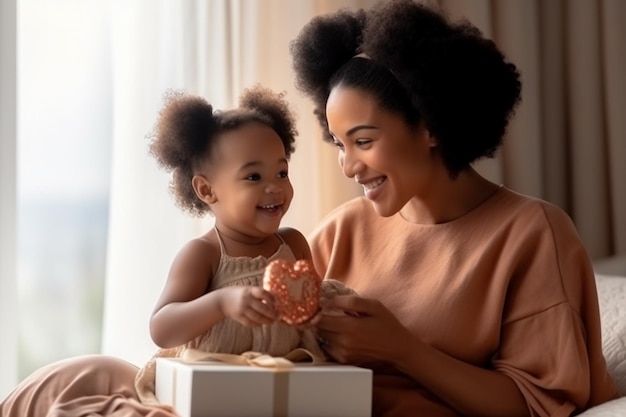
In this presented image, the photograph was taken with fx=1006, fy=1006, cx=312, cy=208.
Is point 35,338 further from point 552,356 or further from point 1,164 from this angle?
point 552,356

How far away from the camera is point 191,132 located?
158cm

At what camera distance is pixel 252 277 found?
1.51 m

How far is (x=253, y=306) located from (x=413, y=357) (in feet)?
1.06

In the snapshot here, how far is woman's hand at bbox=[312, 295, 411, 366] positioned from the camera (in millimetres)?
1497

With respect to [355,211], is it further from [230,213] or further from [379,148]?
[230,213]

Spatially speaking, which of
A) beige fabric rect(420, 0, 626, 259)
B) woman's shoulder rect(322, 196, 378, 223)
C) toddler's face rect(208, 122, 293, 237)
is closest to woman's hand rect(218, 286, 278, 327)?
toddler's face rect(208, 122, 293, 237)

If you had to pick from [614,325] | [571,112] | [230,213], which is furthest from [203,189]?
[571,112]

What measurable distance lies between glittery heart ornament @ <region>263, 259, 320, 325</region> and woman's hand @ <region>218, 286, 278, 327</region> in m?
0.01

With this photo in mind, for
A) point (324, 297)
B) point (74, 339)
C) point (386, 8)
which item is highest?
point (386, 8)

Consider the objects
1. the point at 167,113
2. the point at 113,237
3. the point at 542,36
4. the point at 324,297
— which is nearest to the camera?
the point at 324,297

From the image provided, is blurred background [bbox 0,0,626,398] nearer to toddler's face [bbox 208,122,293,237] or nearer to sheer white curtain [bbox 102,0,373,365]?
sheer white curtain [bbox 102,0,373,365]

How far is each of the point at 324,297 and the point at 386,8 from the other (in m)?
0.48

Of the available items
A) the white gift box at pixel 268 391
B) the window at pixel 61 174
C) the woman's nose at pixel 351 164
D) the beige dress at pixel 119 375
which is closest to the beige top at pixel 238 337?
the beige dress at pixel 119 375

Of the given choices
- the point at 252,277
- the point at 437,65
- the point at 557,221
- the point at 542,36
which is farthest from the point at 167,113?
the point at 542,36
